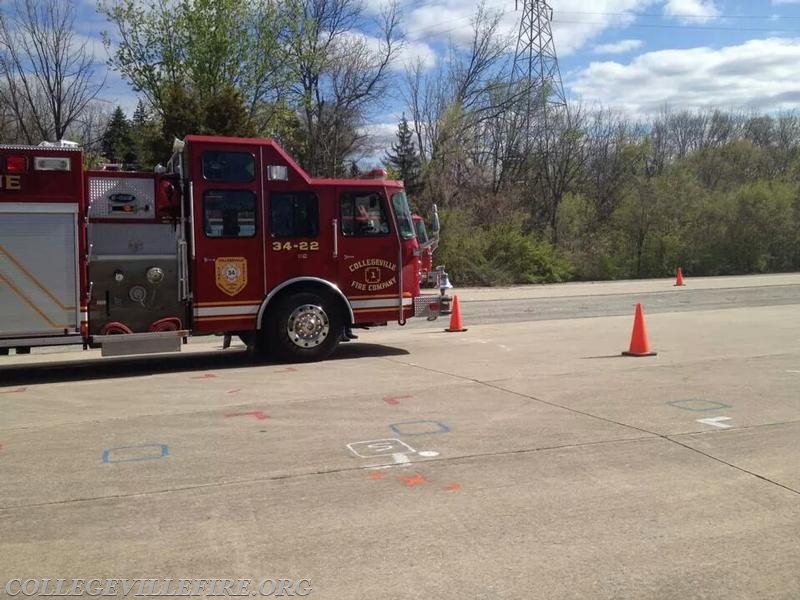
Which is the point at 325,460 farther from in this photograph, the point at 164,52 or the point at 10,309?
the point at 164,52

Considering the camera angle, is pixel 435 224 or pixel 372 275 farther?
pixel 435 224

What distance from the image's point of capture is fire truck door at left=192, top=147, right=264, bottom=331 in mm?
10156

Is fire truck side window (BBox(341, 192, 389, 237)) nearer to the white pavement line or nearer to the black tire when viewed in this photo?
the black tire

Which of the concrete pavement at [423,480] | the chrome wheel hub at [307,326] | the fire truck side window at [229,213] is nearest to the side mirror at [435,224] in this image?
the chrome wheel hub at [307,326]

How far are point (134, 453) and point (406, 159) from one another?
42390 mm

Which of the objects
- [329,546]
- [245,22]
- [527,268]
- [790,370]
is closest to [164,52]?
[245,22]

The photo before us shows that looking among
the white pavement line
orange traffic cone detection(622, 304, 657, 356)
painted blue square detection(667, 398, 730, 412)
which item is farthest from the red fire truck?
the white pavement line

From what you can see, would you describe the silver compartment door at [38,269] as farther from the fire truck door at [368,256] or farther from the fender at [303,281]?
the fire truck door at [368,256]

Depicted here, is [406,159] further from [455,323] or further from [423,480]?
[423,480]

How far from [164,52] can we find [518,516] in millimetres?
31527

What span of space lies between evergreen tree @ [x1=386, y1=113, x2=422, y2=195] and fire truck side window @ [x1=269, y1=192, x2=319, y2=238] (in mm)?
34014

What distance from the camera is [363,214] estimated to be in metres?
11.2

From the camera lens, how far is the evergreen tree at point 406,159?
4577 cm

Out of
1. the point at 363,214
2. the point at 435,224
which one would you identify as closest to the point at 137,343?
the point at 363,214
